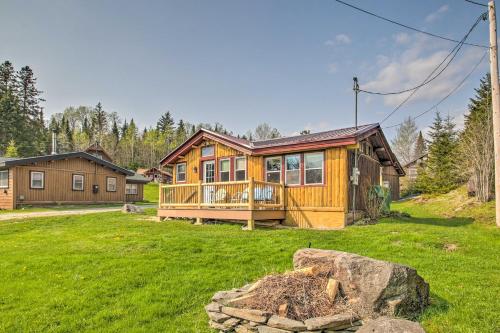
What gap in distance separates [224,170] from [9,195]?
1590cm

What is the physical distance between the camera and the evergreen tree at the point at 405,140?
2048 inches

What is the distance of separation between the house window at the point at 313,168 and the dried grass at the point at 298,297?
26.9 feet

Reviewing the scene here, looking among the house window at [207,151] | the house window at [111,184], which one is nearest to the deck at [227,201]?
the house window at [207,151]

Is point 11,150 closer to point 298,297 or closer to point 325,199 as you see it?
point 325,199

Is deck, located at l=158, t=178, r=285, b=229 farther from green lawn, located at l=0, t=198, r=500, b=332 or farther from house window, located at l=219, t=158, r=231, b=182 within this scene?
green lawn, located at l=0, t=198, r=500, b=332

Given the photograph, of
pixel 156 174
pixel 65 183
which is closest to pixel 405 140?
pixel 156 174

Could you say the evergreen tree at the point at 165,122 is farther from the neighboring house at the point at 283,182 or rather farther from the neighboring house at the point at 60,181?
the neighboring house at the point at 283,182

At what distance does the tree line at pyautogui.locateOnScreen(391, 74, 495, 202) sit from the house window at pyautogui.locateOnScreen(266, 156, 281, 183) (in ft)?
32.7

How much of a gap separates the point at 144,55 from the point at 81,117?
65.9 metres

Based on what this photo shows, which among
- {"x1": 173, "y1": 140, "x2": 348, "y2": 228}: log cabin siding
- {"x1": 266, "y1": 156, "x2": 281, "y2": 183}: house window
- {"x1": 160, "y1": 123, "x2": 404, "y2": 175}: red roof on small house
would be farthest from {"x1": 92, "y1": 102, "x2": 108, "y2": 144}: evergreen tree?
{"x1": 173, "y1": 140, "x2": 348, "y2": 228}: log cabin siding

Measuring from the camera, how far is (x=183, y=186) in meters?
14.1

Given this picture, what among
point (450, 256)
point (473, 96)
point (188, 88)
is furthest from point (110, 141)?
point (450, 256)

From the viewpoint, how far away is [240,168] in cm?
1473

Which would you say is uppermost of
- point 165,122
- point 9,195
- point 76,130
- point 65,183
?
point 165,122
